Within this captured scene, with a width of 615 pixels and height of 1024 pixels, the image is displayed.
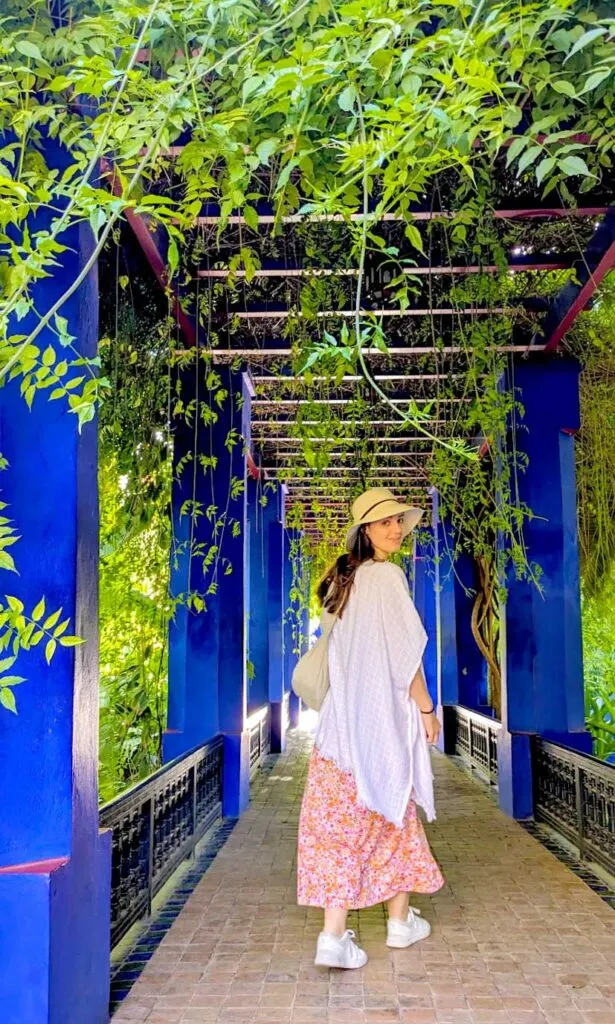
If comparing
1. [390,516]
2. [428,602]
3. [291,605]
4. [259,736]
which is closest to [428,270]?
[390,516]

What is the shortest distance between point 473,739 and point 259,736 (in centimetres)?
200

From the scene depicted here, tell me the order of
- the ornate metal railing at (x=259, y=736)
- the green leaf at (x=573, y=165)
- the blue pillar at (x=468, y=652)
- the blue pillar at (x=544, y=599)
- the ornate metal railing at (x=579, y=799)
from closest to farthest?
the green leaf at (x=573, y=165) → the ornate metal railing at (x=579, y=799) → the blue pillar at (x=544, y=599) → the ornate metal railing at (x=259, y=736) → the blue pillar at (x=468, y=652)

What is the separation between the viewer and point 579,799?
4.64 meters

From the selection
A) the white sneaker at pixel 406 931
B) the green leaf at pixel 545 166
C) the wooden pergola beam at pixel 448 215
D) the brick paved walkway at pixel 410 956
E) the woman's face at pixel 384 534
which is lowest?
the brick paved walkway at pixel 410 956

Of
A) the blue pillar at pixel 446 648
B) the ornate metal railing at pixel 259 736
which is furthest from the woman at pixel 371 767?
the blue pillar at pixel 446 648

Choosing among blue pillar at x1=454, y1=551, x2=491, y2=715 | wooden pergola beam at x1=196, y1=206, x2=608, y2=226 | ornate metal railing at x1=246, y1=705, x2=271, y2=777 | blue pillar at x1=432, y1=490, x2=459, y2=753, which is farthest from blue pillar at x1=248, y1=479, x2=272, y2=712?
wooden pergola beam at x1=196, y1=206, x2=608, y2=226

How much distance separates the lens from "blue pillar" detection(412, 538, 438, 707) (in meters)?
10.3

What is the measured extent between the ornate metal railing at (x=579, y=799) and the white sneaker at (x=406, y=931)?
1.20 m

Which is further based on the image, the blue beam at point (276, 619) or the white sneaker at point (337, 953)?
the blue beam at point (276, 619)

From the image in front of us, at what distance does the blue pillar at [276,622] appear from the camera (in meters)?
9.44

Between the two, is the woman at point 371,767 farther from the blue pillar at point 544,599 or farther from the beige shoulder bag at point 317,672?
the blue pillar at point 544,599

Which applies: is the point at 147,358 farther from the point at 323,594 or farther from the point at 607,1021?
the point at 607,1021

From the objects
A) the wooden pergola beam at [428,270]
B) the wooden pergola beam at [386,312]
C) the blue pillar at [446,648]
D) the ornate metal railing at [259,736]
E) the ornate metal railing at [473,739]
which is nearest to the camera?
the wooden pergola beam at [428,270]

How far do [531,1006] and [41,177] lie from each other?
2.97 meters
